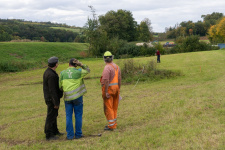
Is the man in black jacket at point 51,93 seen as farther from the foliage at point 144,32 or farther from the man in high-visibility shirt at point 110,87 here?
the foliage at point 144,32

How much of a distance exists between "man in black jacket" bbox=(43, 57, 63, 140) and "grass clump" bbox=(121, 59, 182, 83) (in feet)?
41.4

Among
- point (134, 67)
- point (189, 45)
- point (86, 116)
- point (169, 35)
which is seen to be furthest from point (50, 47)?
point (169, 35)

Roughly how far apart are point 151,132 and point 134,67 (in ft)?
47.7

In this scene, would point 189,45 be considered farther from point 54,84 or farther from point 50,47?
point 54,84

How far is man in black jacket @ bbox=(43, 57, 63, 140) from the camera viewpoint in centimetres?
627

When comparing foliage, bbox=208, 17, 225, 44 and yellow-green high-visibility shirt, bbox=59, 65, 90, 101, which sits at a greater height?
foliage, bbox=208, 17, 225, 44

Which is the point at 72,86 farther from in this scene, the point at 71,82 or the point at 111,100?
the point at 111,100

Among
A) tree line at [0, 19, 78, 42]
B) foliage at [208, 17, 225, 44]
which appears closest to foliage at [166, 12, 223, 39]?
foliage at [208, 17, 225, 44]

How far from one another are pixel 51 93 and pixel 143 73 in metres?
13.8

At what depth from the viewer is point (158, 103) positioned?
9.64 metres

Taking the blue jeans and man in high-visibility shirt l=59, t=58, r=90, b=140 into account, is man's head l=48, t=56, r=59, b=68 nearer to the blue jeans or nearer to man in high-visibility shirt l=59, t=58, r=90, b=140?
man in high-visibility shirt l=59, t=58, r=90, b=140

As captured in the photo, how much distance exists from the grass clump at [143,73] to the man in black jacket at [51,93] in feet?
41.4

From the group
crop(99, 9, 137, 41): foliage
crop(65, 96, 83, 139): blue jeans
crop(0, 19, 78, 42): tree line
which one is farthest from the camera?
crop(0, 19, 78, 42): tree line

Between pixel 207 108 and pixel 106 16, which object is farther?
pixel 106 16
